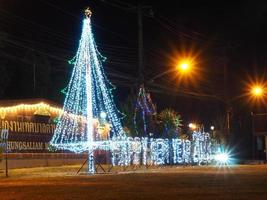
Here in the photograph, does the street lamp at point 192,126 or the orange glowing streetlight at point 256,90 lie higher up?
the orange glowing streetlight at point 256,90

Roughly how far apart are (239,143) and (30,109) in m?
26.8

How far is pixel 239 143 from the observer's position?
226ft

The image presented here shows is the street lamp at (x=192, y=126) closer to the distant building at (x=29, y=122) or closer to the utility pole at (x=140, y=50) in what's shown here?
the distant building at (x=29, y=122)

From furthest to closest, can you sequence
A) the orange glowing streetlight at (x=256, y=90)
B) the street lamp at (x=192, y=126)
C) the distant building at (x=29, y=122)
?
the street lamp at (x=192, y=126), the orange glowing streetlight at (x=256, y=90), the distant building at (x=29, y=122)

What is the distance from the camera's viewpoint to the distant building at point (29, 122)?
47.6 meters

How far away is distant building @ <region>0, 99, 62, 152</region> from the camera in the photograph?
47562 mm

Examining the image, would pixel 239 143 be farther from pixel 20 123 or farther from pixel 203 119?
pixel 20 123

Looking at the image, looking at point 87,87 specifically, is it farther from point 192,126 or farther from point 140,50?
point 192,126

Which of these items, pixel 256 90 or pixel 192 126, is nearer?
pixel 256 90

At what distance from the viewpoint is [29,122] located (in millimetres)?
50344

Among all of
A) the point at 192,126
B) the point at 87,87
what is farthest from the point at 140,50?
the point at 192,126

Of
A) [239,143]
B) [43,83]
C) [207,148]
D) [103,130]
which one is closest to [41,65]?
[43,83]

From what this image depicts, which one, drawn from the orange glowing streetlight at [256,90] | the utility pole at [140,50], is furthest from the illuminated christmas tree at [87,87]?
the orange glowing streetlight at [256,90]

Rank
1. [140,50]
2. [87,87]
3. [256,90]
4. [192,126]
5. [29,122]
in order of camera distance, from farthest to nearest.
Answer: [192,126] < [256,90] < [29,122] < [140,50] < [87,87]
